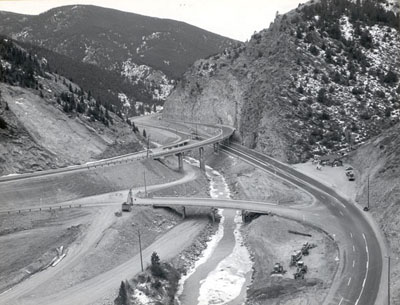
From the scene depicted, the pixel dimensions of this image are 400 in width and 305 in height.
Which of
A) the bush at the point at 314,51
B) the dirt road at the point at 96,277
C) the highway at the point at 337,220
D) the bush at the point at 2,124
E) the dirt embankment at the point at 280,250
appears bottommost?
the dirt road at the point at 96,277

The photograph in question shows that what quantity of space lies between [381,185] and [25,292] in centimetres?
5256

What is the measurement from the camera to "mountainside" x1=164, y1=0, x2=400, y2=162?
10500 cm

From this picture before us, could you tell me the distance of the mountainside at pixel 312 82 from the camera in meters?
105

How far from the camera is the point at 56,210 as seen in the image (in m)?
74.9

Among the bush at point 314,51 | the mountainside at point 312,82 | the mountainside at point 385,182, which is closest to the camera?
the mountainside at point 385,182

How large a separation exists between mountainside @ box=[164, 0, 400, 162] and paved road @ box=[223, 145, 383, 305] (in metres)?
19.9

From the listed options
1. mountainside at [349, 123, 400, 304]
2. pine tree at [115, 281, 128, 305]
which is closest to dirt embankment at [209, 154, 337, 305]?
mountainside at [349, 123, 400, 304]

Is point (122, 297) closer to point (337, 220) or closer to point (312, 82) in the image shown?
point (337, 220)

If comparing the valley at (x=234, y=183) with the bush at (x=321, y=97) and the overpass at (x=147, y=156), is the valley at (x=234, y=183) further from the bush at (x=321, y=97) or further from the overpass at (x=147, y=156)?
the overpass at (x=147, y=156)

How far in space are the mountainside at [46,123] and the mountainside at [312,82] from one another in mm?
34479

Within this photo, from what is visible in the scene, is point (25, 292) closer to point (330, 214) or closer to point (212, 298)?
point (212, 298)

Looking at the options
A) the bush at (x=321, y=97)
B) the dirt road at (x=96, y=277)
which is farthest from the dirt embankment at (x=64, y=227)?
the bush at (x=321, y=97)

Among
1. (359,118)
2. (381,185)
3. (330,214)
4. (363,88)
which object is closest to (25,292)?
(330,214)

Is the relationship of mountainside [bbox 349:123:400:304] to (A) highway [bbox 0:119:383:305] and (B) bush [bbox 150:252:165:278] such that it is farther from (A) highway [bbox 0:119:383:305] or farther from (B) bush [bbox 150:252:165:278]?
(B) bush [bbox 150:252:165:278]
